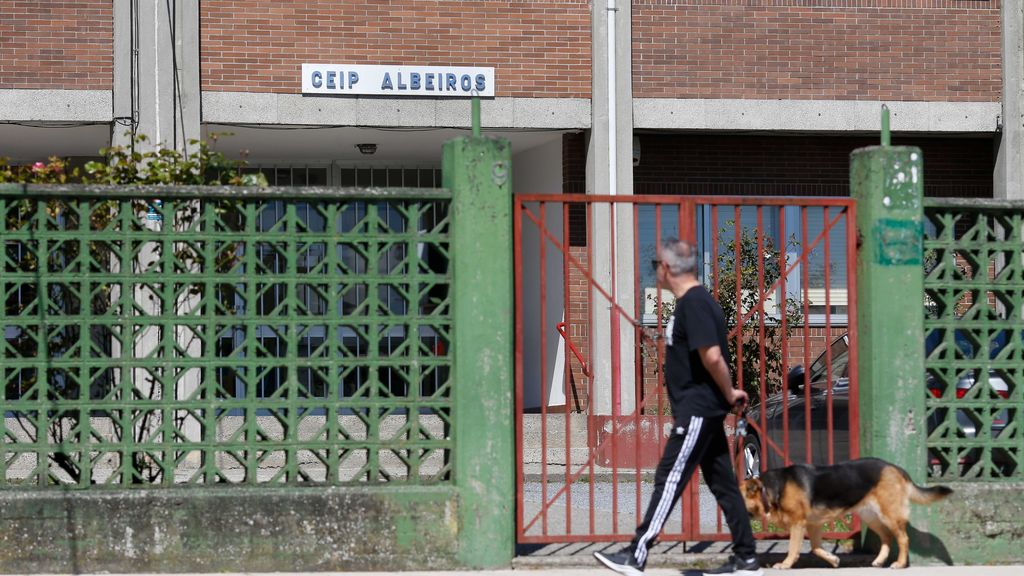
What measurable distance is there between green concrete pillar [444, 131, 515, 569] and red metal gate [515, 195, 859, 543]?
0.62 feet

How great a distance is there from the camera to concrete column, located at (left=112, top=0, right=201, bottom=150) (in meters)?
15.8

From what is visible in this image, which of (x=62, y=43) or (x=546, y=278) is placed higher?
(x=62, y=43)

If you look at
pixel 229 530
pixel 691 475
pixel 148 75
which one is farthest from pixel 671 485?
pixel 148 75

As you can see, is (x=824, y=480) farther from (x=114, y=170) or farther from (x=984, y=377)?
(x=114, y=170)

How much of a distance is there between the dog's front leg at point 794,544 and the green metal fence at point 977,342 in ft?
3.31

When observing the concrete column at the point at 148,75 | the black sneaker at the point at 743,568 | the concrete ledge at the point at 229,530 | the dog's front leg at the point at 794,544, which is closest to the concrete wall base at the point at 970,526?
the dog's front leg at the point at 794,544

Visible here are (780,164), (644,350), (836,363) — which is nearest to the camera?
(836,363)

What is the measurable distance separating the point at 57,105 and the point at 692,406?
10.7 m

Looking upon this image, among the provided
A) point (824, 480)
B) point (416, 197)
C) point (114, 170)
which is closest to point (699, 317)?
point (824, 480)

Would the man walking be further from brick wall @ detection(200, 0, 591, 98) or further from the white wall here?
the white wall

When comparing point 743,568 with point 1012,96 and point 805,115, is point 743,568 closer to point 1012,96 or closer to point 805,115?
point 805,115

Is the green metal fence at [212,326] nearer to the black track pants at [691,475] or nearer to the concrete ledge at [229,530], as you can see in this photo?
the concrete ledge at [229,530]

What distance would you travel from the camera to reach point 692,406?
729 cm

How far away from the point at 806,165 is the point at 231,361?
12151 mm
